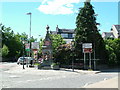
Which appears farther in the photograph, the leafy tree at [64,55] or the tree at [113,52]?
the tree at [113,52]

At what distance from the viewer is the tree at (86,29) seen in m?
35.3

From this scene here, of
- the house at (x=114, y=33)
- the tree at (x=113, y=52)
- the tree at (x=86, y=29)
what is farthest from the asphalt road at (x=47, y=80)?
the house at (x=114, y=33)

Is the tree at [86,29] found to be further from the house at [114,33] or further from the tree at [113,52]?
the house at [114,33]

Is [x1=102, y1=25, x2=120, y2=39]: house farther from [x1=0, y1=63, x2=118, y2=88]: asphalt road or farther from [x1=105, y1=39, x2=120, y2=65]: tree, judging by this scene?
[x1=0, y1=63, x2=118, y2=88]: asphalt road

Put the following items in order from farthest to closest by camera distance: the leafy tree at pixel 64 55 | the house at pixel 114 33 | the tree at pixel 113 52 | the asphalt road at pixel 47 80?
1. the house at pixel 114 33
2. the tree at pixel 113 52
3. the leafy tree at pixel 64 55
4. the asphalt road at pixel 47 80

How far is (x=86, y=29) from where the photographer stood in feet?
116

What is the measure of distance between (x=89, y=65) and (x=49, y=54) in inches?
236

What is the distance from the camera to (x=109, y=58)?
39.0 m

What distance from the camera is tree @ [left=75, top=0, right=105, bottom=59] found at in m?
35.3

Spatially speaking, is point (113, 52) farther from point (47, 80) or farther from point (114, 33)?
point (114, 33)

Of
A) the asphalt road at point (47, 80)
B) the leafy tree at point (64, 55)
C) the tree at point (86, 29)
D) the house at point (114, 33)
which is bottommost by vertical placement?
the asphalt road at point (47, 80)

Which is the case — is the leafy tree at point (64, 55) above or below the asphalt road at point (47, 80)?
above

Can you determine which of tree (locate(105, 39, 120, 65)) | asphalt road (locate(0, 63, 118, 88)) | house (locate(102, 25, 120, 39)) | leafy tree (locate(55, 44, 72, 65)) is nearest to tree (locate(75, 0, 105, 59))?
leafy tree (locate(55, 44, 72, 65))

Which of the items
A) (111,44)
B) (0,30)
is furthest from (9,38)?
(111,44)
